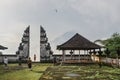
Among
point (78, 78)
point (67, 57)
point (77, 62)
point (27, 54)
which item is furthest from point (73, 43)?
point (78, 78)

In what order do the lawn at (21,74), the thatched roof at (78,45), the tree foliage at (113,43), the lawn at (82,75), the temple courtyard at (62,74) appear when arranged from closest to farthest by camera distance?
the lawn at (82,75)
the temple courtyard at (62,74)
the lawn at (21,74)
the thatched roof at (78,45)
the tree foliage at (113,43)

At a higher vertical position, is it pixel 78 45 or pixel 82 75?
pixel 78 45

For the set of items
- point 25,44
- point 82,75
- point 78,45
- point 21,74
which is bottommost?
point 82,75

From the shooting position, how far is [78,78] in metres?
26.1

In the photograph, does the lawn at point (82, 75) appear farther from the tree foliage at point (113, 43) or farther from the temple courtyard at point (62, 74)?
the tree foliage at point (113, 43)

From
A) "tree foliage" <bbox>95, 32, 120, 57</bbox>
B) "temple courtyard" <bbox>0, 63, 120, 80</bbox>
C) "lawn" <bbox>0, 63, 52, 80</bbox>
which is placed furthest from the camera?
"tree foliage" <bbox>95, 32, 120, 57</bbox>

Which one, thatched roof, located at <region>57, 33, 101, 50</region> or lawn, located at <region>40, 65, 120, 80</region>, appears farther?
thatched roof, located at <region>57, 33, 101, 50</region>

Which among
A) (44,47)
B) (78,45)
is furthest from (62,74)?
(44,47)

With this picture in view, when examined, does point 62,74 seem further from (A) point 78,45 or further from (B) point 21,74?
(A) point 78,45

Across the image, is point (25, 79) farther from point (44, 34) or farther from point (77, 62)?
point (44, 34)

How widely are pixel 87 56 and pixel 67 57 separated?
4308mm

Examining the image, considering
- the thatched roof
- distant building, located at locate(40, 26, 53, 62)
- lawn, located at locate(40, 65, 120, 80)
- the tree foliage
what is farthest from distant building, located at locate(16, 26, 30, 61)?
lawn, located at locate(40, 65, 120, 80)

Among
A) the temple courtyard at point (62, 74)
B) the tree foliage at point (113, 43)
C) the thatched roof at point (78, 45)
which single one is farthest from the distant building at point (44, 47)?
the temple courtyard at point (62, 74)

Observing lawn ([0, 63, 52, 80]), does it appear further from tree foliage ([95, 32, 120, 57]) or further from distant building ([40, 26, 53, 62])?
tree foliage ([95, 32, 120, 57])
